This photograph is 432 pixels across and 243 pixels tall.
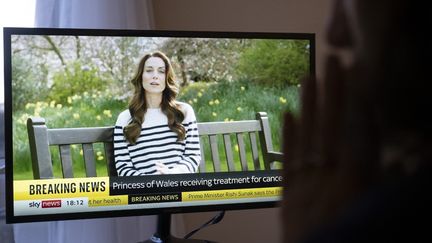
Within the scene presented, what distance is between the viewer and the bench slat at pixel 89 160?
137 centimetres

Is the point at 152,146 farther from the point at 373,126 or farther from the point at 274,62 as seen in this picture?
the point at 373,126

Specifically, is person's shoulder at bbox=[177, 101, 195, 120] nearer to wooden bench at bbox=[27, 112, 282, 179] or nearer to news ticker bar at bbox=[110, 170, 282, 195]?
wooden bench at bbox=[27, 112, 282, 179]

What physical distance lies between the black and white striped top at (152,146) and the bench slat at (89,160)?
53 mm

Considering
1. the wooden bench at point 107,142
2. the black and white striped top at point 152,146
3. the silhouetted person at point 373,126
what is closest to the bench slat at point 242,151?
the wooden bench at point 107,142

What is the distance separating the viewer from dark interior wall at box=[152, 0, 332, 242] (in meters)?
1.84

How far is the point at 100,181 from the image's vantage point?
4.52 ft

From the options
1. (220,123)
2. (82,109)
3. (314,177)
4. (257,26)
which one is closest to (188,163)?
(220,123)

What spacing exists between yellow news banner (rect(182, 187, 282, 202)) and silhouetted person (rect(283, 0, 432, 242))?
1027 millimetres

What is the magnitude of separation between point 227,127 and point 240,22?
1.76 ft

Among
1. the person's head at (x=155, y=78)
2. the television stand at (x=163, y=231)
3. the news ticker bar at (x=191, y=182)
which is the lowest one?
the television stand at (x=163, y=231)

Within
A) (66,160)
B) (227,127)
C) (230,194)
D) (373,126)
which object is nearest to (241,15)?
(227,127)

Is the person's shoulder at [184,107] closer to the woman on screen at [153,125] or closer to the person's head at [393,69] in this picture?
the woman on screen at [153,125]

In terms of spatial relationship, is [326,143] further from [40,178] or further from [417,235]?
[40,178]

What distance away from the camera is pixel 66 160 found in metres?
1.36
